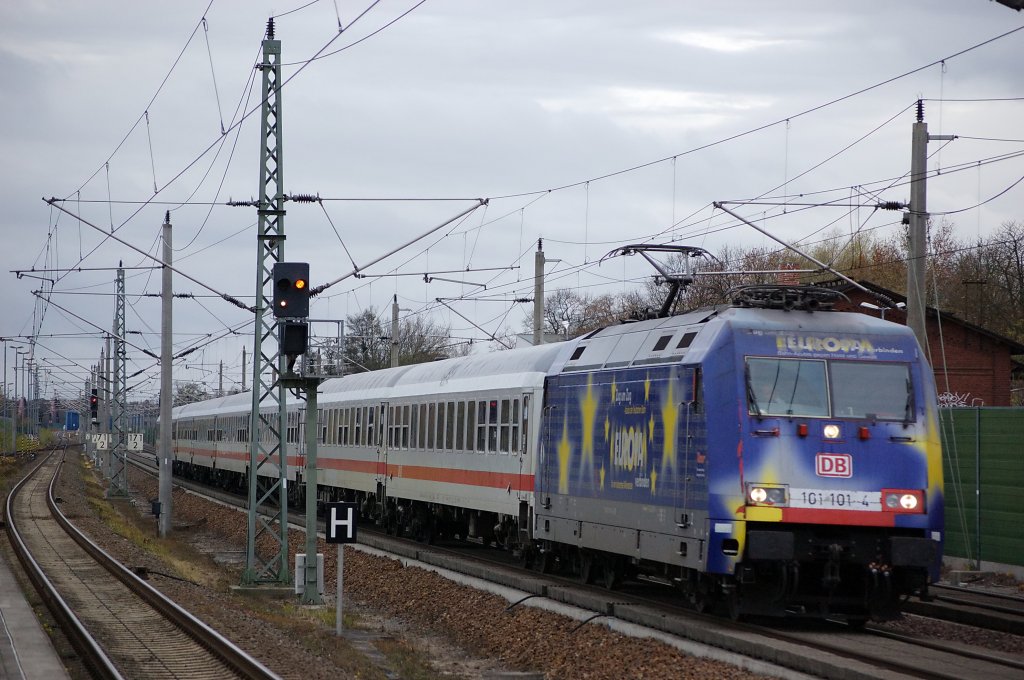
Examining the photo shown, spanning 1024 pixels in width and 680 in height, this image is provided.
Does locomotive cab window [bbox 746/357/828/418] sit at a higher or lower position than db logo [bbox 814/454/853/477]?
higher

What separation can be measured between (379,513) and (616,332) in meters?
15.7

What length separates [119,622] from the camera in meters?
17.9

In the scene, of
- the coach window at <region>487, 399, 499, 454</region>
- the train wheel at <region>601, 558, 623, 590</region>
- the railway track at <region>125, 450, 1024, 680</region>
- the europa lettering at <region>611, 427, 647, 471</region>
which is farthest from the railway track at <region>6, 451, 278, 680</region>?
the coach window at <region>487, 399, 499, 454</region>

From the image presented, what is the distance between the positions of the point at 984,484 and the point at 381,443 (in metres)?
14.8

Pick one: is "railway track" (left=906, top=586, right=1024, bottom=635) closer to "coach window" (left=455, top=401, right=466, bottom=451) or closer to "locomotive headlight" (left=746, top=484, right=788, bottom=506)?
"locomotive headlight" (left=746, top=484, right=788, bottom=506)

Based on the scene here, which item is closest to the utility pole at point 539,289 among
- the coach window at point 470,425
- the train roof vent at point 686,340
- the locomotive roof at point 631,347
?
the locomotive roof at point 631,347

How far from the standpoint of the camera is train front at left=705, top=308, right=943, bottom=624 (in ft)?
44.9

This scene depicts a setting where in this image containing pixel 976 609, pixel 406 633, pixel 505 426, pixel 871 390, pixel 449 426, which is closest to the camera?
pixel 871 390

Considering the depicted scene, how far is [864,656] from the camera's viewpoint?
12.1 metres

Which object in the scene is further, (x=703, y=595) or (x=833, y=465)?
(x=703, y=595)

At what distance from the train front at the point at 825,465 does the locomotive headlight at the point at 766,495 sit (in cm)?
1

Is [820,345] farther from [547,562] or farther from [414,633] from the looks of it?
[547,562]

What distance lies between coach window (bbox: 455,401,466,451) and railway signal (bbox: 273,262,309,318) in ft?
21.8

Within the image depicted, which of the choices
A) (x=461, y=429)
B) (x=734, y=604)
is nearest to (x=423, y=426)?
(x=461, y=429)
